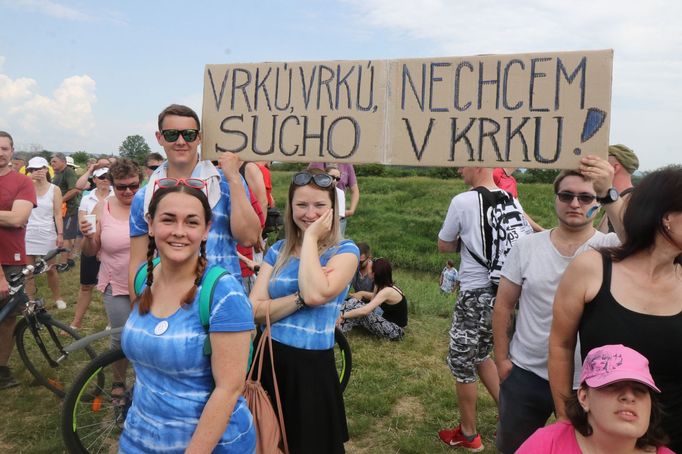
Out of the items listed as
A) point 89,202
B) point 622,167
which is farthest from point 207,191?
point 89,202

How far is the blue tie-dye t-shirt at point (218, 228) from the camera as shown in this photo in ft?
9.67

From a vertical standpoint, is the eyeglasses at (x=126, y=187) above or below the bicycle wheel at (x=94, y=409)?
above

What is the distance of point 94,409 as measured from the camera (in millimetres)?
3740

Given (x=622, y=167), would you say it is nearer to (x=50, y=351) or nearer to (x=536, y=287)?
(x=536, y=287)

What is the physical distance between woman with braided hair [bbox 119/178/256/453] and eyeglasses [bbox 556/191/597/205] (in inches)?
67.9

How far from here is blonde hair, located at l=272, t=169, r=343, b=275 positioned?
281 centimetres

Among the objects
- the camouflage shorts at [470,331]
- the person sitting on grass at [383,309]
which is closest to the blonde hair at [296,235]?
the camouflage shorts at [470,331]

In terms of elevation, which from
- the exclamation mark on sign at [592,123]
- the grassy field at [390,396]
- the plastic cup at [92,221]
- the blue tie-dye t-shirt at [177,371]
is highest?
the exclamation mark on sign at [592,123]

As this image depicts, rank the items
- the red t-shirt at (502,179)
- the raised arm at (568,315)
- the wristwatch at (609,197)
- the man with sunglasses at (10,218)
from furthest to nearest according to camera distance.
Answer: the red t-shirt at (502,179) → the man with sunglasses at (10,218) → the wristwatch at (609,197) → the raised arm at (568,315)

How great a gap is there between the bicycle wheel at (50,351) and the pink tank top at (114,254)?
28.6 inches

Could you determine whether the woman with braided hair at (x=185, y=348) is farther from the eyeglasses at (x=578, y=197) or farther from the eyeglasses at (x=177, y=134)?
the eyeglasses at (x=578, y=197)

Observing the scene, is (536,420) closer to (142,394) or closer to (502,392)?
(502,392)

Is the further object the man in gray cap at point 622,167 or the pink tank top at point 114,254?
the pink tank top at point 114,254

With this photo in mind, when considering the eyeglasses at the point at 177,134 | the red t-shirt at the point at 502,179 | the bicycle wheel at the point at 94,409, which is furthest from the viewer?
the red t-shirt at the point at 502,179
